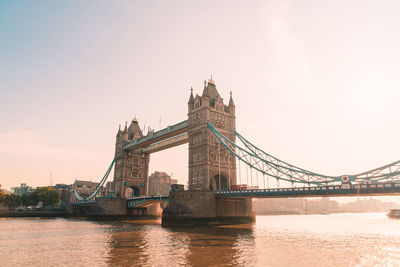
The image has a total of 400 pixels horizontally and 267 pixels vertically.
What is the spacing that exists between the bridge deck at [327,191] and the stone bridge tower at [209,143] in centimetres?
931

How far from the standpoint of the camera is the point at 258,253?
19562 mm

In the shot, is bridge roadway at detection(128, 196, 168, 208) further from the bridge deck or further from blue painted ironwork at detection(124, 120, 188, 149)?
the bridge deck

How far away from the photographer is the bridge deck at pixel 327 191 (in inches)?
1099

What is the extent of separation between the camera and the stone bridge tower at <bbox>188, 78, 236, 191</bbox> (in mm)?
48500

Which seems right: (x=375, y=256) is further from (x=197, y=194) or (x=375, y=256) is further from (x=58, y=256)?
(x=197, y=194)

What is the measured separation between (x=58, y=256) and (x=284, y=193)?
87.4 feet

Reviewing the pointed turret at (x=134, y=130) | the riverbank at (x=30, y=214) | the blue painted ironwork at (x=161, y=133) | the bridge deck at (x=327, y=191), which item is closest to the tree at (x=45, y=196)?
the riverbank at (x=30, y=214)

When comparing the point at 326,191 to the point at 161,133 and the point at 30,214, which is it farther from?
the point at 30,214

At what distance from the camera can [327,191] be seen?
3148 cm

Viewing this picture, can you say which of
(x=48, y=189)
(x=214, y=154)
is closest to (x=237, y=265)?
(x=214, y=154)

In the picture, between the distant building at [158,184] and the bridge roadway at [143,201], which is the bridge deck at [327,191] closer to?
the bridge roadway at [143,201]

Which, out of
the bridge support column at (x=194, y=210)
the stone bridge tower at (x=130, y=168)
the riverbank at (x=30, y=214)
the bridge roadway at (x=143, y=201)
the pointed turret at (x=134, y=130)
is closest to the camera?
the bridge support column at (x=194, y=210)

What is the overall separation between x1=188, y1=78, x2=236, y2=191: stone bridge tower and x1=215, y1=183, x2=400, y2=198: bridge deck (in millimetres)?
9313

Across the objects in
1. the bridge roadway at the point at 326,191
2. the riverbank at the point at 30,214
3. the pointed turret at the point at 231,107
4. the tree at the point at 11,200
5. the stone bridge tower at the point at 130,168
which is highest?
the pointed turret at the point at 231,107
